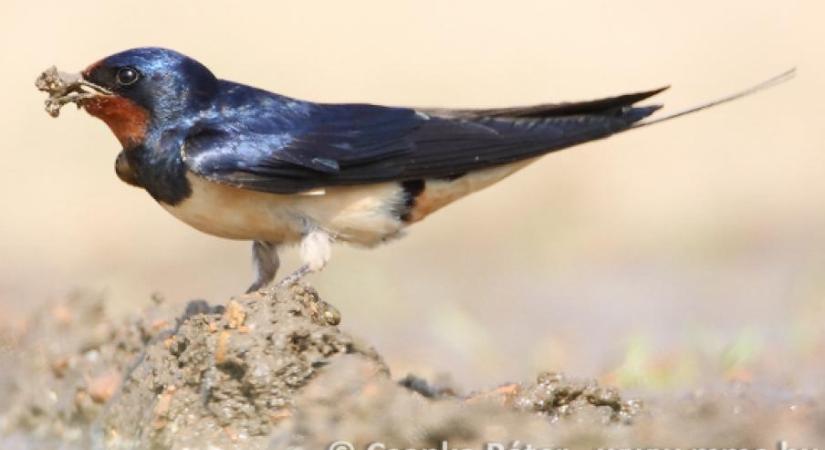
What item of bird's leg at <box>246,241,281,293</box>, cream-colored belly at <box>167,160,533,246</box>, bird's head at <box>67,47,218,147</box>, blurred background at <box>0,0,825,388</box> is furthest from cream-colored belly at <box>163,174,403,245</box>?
blurred background at <box>0,0,825,388</box>

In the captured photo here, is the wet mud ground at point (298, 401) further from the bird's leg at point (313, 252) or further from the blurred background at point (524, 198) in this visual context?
the blurred background at point (524, 198)

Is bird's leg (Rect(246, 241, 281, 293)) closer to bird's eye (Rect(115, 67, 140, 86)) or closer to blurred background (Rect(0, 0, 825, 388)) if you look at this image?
bird's eye (Rect(115, 67, 140, 86))

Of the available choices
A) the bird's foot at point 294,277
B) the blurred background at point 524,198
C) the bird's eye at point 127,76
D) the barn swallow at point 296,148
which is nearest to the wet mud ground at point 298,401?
the bird's foot at point 294,277

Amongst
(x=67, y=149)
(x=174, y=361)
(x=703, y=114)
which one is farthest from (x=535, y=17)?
(x=174, y=361)

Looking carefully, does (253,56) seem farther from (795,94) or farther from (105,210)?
(795,94)

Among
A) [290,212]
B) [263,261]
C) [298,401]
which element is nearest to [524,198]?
[263,261]

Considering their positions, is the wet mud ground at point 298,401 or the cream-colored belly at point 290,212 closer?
the wet mud ground at point 298,401

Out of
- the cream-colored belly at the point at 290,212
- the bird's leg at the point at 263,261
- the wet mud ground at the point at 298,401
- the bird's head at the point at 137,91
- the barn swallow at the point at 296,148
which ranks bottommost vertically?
the wet mud ground at the point at 298,401
